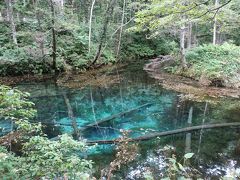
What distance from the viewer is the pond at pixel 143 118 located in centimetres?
664

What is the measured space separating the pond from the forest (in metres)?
0.04

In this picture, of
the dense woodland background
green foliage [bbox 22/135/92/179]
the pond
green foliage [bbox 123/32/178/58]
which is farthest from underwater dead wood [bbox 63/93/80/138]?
green foliage [bbox 123/32/178/58]

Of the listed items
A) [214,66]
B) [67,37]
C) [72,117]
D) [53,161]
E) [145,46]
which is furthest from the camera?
[145,46]

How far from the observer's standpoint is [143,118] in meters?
9.65

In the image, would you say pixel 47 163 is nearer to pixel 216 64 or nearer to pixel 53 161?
pixel 53 161

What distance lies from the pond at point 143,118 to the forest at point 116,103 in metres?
0.04

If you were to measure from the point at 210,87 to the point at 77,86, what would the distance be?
22.7 ft

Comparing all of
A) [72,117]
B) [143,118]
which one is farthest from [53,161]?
[143,118]

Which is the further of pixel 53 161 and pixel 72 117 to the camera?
pixel 72 117

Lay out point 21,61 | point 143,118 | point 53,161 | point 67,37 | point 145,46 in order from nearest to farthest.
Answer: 1. point 53,161
2. point 143,118
3. point 21,61
4. point 67,37
5. point 145,46

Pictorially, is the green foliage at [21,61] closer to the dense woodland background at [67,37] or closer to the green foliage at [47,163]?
the dense woodland background at [67,37]

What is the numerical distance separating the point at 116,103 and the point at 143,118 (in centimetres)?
233

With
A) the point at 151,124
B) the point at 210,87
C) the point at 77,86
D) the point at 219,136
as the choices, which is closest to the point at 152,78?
the point at 210,87

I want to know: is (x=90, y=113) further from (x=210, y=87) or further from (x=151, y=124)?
(x=210, y=87)
